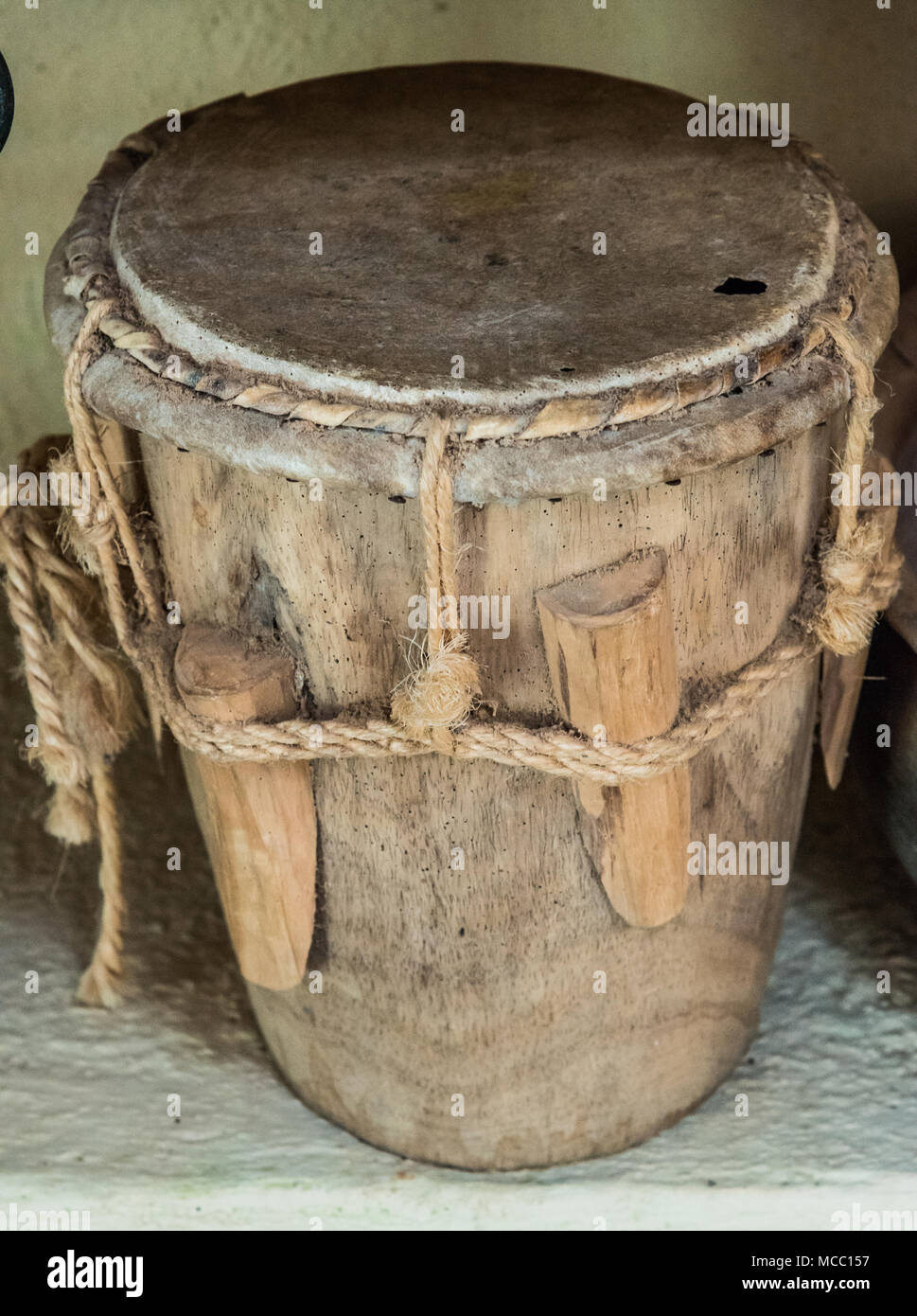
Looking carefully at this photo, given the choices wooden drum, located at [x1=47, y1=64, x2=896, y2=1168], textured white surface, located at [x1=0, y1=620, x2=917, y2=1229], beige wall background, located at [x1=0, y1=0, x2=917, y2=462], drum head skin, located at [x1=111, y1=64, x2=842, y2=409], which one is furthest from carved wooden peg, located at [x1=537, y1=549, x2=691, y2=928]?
beige wall background, located at [x1=0, y1=0, x2=917, y2=462]

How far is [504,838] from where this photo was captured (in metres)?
1.00

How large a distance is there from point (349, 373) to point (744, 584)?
288 mm

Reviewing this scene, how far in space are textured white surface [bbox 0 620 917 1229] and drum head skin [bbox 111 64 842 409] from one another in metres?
0.67

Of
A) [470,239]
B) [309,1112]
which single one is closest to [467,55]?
[470,239]

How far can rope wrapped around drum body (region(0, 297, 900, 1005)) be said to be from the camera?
0.89 meters

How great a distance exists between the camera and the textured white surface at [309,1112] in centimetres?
119

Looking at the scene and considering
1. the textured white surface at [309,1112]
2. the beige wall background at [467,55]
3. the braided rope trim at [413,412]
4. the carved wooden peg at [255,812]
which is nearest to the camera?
the braided rope trim at [413,412]

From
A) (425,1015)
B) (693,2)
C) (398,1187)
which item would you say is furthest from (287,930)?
(693,2)

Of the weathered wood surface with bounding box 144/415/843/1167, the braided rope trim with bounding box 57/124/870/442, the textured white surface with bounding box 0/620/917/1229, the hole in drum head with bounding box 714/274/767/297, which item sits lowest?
the textured white surface with bounding box 0/620/917/1229

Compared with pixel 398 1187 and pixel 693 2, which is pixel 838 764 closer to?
pixel 398 1187

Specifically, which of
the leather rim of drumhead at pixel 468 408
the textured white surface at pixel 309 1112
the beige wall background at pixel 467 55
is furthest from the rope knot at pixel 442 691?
the beige wall background at pixel 467 55

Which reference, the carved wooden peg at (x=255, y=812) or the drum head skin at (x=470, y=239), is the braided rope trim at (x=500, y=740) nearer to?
the carved wooden peg at (x=255, y=812)

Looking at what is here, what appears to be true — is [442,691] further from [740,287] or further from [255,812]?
[740,287]

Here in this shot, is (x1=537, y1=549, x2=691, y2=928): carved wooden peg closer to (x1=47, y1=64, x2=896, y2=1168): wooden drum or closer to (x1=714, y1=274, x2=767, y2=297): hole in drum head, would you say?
(x1=47, y1=64, x2=896, y2=1168): wooden drum
